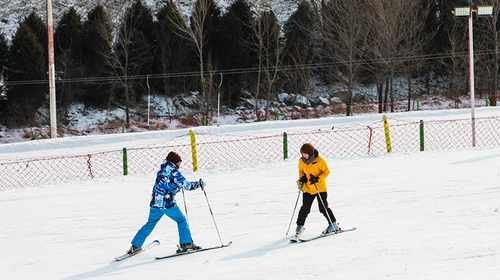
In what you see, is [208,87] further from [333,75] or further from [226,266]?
[226,266]

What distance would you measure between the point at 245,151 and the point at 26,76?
69.5ft

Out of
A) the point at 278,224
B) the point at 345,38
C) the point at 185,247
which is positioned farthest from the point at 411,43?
the point at 185,247

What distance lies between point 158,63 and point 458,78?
22.0 metres

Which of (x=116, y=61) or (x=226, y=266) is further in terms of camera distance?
(x=116, y=61)

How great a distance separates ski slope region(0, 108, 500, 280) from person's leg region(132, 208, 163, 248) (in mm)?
231

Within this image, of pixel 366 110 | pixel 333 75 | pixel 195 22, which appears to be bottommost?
pixel 366 110

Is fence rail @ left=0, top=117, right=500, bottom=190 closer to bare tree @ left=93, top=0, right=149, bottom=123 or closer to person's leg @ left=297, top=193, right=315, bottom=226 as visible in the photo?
person's leg @ left=297, top=193, right=315, bottom=226

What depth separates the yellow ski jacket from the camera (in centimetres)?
702

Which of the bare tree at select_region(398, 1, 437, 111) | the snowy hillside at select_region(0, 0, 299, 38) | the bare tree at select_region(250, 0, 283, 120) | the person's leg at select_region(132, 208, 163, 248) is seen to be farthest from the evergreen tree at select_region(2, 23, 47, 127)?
the person's leg at select_region(132, 208, 163, 248)

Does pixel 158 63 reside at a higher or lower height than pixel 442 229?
higher

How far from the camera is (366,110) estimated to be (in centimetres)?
3312

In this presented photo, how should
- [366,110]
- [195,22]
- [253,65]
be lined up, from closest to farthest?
[366,110]
[195,22]
[253,65]

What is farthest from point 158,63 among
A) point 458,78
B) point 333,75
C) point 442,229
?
point 442,229

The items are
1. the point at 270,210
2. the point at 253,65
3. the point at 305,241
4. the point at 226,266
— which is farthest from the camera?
the point at 253,65
